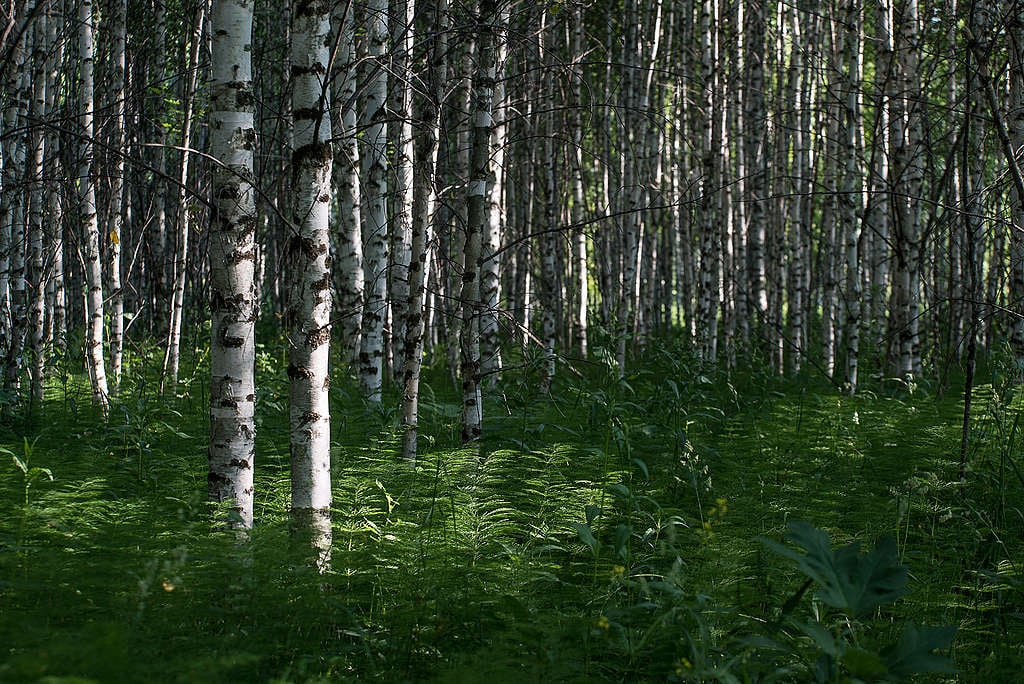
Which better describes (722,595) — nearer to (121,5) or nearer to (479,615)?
(479,615)

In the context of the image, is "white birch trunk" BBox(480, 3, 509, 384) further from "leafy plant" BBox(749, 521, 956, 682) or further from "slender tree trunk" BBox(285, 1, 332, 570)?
"leafy plant" BBox(749, 521, 956, 682)

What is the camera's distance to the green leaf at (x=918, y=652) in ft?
7.27

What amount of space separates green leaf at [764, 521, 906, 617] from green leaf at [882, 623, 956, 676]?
0.45 ft

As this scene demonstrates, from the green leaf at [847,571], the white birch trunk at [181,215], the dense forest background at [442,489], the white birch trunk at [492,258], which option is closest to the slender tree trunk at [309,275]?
the dense forest background at [442,489]

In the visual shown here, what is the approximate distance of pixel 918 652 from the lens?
2.26 m

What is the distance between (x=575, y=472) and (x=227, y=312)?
89.9 inches

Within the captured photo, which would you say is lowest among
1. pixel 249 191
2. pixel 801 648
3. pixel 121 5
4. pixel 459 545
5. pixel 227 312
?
pixel 801 648

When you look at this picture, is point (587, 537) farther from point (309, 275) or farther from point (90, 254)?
point (90, 254)

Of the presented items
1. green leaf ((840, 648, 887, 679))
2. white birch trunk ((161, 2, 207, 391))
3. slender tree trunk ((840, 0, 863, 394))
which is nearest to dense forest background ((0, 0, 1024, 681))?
green leaf ((840, 648, 887, 679))

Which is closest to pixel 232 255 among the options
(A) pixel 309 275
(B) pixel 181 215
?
(A) pixel 309 275

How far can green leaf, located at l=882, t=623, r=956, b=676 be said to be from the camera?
2.21 metres

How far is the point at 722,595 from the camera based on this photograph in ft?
11.0

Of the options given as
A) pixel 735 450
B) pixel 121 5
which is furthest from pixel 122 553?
pixel 121 5

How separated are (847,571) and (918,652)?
Answer: 11.2 inches
